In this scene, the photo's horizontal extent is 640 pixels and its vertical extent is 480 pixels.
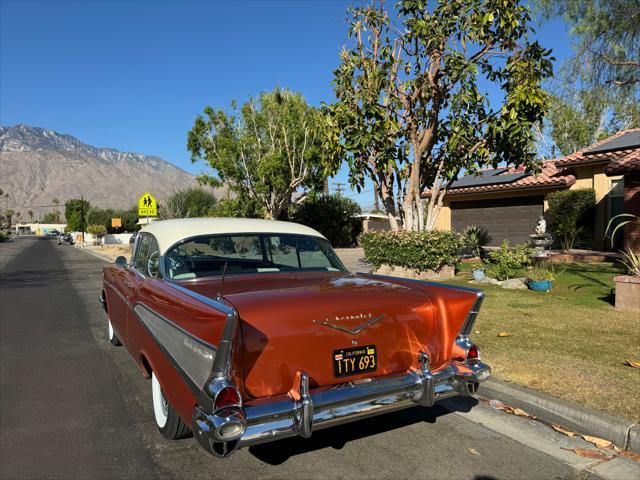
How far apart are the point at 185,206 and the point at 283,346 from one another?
33.0 m

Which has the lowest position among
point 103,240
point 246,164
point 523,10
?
point 103,240

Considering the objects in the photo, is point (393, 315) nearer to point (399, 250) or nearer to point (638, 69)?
point (399, 250)

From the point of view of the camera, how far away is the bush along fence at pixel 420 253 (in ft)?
38.2

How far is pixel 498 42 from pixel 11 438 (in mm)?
11439

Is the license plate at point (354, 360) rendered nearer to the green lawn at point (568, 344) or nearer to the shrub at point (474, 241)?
the green lawn at point (568, 344)

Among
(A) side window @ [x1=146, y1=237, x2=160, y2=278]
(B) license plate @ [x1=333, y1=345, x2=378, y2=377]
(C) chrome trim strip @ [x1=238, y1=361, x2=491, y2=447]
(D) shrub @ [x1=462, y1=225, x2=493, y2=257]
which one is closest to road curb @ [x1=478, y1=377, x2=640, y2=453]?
(C) chrome trim strip @ [x1=238, y1=361, x2=491, y2=447]

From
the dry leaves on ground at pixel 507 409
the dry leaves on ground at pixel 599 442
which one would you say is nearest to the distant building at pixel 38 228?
the dry leaves on ground at pixel 507 409

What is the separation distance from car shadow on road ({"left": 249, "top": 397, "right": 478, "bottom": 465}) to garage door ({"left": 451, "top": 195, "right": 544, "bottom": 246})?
1707 centimetres

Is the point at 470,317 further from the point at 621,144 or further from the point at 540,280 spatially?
the point at 621,144

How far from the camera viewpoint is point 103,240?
185 feet

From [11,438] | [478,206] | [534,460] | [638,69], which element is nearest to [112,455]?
[11,438]

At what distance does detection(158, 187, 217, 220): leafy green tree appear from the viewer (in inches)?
1238

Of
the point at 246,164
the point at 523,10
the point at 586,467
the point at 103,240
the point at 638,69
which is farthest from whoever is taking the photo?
the point at 103,240

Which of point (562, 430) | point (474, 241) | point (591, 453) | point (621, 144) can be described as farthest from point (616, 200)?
point (591, 453)
